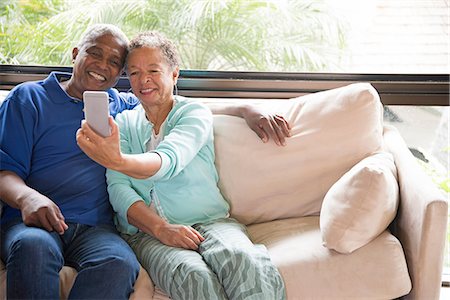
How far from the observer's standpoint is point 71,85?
2340 mm

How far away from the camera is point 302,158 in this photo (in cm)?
235

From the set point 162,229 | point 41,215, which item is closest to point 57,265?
point 41,215

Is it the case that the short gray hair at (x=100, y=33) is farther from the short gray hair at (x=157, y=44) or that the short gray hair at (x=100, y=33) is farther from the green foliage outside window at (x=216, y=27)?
the green foliage outside window at (x=216, y=27)

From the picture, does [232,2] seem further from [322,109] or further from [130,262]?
[130,262]

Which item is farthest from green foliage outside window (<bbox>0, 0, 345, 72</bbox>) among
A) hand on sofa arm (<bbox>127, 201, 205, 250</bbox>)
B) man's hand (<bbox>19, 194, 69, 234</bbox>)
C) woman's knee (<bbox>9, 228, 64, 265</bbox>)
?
woman's knee (<bbox>9, 228, 64, 265</bbox>)

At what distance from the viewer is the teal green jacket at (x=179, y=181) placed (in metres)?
2.19

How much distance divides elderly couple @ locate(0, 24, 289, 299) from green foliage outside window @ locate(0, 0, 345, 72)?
592 millimetres

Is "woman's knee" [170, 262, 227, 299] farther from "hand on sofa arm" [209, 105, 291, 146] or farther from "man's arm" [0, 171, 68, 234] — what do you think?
"hand on sofa arm" [209, 105, 291, 146]

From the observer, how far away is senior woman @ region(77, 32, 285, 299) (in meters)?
1.92

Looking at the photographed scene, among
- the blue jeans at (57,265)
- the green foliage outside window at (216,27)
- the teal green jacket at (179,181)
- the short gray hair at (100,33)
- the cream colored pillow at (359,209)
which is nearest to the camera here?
the blue jeans at (57,265)

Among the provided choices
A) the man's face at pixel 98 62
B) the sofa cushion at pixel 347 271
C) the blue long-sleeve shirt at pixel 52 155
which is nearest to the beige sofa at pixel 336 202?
the sofa cushion at pixel 347 271

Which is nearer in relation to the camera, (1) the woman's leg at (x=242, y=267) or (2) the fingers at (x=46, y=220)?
(1) the woman's leg at (x=242, y=267)

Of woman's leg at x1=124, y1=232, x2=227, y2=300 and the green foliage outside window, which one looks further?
the green foliage outside window

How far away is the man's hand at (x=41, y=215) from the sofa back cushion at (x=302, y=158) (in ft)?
2.04
